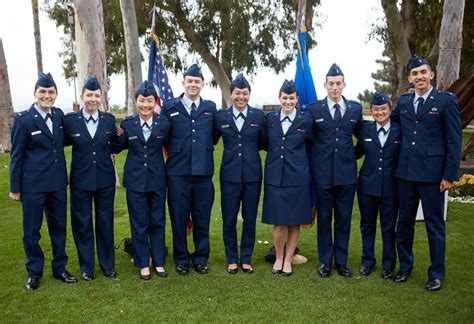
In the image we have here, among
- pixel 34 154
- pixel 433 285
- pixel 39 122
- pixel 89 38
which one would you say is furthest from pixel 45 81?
pixel 89 38

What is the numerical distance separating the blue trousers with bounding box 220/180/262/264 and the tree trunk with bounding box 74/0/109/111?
4340 millimetres

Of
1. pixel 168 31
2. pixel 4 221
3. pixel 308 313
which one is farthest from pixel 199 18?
pixel 308 313

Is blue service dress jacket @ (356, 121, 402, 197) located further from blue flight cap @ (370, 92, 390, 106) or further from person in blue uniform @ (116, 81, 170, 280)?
person in blue uniform @ (116, 81, 170, 280)

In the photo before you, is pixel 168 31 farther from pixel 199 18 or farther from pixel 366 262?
pixel 366 262

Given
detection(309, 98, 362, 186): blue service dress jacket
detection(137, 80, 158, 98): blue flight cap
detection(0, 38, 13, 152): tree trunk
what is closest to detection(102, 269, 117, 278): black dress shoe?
detection(137, 80, 158, 98): blue flight cap

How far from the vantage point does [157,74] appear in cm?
552

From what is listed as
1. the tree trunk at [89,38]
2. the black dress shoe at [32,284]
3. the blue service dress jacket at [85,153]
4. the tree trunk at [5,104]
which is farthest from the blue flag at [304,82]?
the tree trunk at [5,104]

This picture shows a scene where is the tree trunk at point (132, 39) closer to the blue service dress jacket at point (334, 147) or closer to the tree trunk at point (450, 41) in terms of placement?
the tree trunk at point (450, 41)

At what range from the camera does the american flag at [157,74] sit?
5.49 metres

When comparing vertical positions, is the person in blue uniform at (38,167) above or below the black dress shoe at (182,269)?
above

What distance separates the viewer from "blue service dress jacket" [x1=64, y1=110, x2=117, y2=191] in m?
4.11

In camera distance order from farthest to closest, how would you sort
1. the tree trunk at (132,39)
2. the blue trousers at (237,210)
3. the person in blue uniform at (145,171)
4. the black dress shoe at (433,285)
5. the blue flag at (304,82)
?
1. the tree trunk at (132,39)
2. the blue flag at (304,82)
3. the blue trousers at (237,210)
4. the person in blue uniform at (145,171)
5. the black dress shoe at (433,285)

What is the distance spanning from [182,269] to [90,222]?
3.01ft

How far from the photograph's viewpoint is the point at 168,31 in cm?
1964
